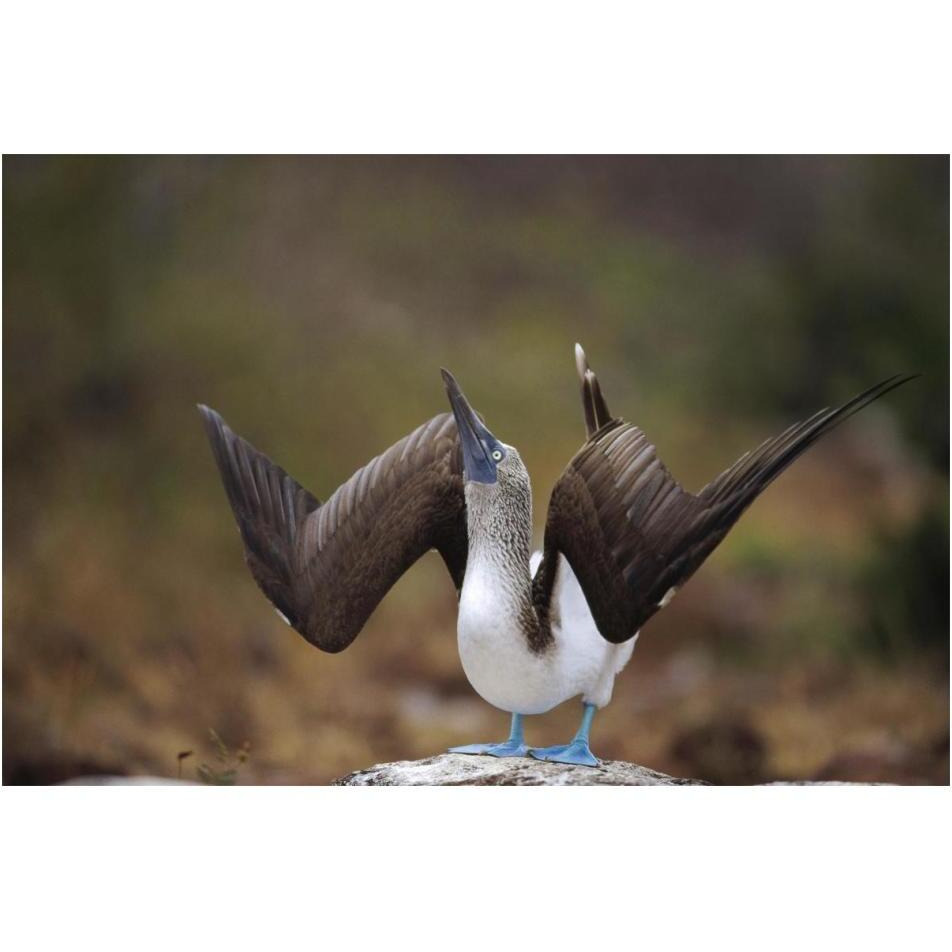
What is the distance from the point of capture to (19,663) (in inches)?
152

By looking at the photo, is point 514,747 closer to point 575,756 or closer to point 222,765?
point 575,756

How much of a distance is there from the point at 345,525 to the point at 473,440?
408mm

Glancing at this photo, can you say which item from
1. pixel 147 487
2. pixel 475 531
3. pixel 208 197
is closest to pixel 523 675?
pixel 475 531

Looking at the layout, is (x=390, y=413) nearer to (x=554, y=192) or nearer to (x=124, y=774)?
(x=554, y=192)

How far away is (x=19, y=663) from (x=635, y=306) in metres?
2.17

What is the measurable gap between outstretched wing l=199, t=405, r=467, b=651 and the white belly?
21cm

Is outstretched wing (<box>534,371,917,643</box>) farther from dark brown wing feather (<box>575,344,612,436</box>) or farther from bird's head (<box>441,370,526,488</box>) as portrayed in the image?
dark brown wing feather (<box>575,344,612,436</box>)

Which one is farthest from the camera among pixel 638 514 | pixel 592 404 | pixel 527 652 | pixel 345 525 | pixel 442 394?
pixel 442 394

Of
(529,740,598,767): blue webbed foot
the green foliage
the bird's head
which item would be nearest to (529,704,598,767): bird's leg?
(529,740,598,767): blue webbed foot

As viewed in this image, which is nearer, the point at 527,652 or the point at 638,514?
the point at 638,514

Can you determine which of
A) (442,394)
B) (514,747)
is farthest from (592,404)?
(514,747)

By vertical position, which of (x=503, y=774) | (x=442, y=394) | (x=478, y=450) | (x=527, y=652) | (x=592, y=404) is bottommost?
(x=503, y=774)

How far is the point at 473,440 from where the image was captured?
9.86ft

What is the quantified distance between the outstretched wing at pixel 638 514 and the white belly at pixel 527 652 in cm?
15
